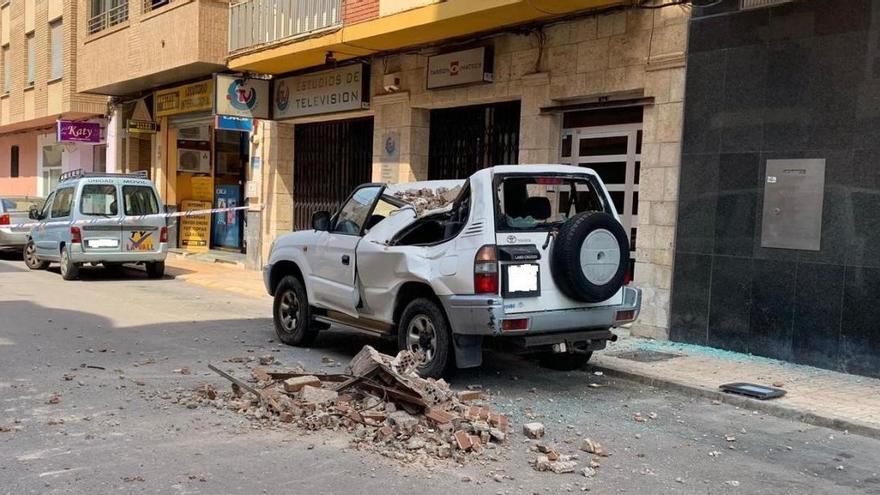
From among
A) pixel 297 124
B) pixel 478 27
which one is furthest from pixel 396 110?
pixel 297 124

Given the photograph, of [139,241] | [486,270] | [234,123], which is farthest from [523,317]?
[234,123]

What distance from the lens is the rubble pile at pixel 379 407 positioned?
5078mm

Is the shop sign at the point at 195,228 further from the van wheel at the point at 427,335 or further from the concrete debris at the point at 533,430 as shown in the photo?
the concrete debris at the point at 533,430

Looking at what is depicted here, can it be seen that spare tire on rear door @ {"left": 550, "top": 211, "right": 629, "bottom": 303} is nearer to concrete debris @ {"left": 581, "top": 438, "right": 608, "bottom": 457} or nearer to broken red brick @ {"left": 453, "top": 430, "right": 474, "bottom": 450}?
concrete debris @ {"left": 581, "top": 438, "right": 608, "bottom": 457}

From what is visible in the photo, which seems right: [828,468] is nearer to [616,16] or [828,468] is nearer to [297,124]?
[616,16]

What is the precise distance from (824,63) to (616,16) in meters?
2.84

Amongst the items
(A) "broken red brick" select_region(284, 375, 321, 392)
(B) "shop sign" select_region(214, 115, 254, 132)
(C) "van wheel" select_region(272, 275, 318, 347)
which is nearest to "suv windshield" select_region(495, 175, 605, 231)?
(A) "broken red brick" select_region(284, 375, 321, 392)

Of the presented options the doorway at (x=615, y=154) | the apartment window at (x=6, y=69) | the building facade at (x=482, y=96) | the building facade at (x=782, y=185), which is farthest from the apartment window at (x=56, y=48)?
the building facade at (x=782, y=185)

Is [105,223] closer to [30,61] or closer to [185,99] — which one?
Answer: [185,99]

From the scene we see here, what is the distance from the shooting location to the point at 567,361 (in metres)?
7.75

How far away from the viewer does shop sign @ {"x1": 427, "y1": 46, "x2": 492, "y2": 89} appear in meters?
11.8

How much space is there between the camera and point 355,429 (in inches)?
211

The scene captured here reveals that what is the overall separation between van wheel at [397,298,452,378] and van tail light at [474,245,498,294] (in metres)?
0.56

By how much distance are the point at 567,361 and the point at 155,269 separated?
412 inches
